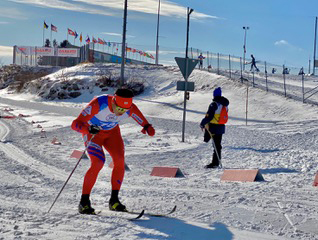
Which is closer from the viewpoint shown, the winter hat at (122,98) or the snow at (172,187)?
the snow at (172,187)

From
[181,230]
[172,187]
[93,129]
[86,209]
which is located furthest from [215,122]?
[181,230]

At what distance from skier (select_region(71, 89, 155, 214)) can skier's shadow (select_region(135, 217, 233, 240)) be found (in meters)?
0.77

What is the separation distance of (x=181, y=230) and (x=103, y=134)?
1.87 meters

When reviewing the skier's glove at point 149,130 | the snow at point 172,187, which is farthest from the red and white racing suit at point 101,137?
the snow at point 172,187

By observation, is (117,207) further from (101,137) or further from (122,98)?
(122,98)

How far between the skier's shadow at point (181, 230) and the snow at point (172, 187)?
0.04 feet

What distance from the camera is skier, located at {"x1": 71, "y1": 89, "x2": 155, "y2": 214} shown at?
6621 millimetres

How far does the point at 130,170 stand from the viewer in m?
11.0

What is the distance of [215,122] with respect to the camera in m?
11.2

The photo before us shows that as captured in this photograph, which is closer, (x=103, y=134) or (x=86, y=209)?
(x=86, y=209)

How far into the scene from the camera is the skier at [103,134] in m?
6.62

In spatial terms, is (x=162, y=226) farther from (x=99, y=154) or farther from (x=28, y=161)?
(x=28, y=161)

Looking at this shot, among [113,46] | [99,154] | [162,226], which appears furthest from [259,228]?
[113,46]

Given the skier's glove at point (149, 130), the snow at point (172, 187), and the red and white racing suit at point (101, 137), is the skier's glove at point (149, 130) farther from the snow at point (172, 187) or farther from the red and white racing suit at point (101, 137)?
the snow at point (172, 187)
